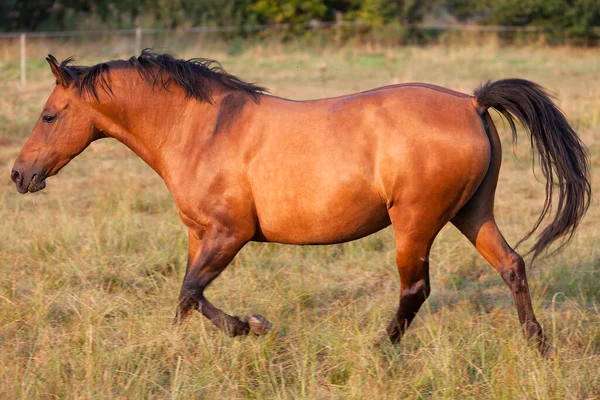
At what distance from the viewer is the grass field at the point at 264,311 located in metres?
3.68

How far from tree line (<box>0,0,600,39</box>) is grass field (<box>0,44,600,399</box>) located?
18.1 metres

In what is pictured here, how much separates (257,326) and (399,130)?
1.27 metres

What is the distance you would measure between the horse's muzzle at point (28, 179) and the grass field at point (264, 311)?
2.05 ft

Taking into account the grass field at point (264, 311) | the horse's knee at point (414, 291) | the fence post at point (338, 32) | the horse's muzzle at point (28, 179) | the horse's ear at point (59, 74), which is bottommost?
the fence post at point (338, 32)

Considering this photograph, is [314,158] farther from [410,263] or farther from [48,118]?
[48,118]

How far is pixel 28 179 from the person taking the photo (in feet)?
14.9

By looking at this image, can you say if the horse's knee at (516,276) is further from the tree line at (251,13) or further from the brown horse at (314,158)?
the tree line at (251,13)

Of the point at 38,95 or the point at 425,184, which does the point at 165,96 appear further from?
the point at 38,95

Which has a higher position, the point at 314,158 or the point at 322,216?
the point at 314,158

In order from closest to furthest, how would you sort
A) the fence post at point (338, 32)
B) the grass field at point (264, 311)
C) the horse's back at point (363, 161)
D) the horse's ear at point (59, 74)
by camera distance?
the grass field at point (264, 311) → the horse's back at point (363, 161) → the horse's ear at point (59, 74) → the fence post at point (338, 32)

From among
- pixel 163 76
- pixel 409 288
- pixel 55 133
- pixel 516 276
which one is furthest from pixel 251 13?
pixel 516 276

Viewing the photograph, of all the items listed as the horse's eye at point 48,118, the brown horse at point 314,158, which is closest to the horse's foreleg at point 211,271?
the brown horse at point 314,158

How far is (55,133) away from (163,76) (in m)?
0.69

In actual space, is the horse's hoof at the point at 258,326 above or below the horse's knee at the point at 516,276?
below
